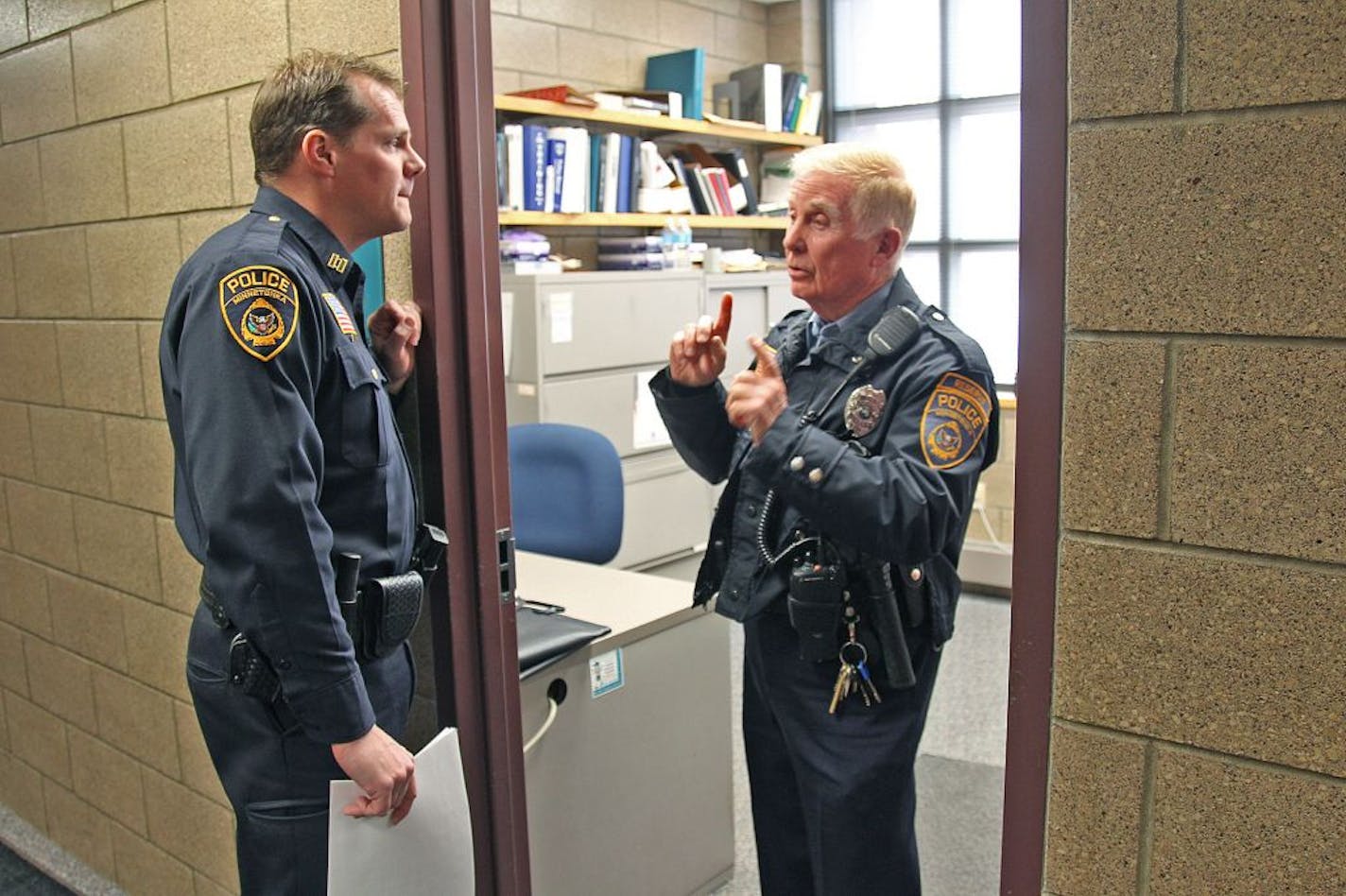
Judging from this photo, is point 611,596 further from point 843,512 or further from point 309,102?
point 309,102

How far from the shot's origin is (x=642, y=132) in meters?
4.81

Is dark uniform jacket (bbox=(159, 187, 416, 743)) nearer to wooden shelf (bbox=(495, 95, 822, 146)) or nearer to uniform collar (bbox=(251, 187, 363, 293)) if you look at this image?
uniform collar (bbox=(251, 187, 363, 293))

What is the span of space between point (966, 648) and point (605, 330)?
1.71m

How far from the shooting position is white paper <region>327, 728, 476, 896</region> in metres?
1.41

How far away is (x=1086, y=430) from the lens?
41.6 inches

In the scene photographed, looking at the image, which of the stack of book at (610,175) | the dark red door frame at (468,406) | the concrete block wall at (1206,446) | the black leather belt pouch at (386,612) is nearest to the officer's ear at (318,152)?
the dark red door frame at (468,406)

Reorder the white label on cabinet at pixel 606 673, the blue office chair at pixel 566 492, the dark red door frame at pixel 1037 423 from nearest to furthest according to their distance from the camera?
the dark red door frame at pixel 1037 423, the white label on cabinet at pixel 606 673, the blue office chair at pixel 566 492

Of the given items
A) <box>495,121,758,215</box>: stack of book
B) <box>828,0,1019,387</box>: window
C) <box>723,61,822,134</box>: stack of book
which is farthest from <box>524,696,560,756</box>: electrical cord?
<box>723,61,822,134</box>: stack of book

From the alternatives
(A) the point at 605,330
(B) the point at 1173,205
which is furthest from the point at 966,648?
(B) the point at 1173,205

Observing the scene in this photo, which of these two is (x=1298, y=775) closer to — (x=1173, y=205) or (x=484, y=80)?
(x=1173, y=205)

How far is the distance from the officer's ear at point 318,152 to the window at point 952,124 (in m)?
4.00

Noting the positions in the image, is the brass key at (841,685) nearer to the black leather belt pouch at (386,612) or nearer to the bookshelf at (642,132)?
the black leather belt pouch at (386,612)

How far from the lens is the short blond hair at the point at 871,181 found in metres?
1.79

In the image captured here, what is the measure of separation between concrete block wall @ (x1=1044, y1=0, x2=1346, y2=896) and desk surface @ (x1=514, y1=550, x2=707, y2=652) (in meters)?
1.19
